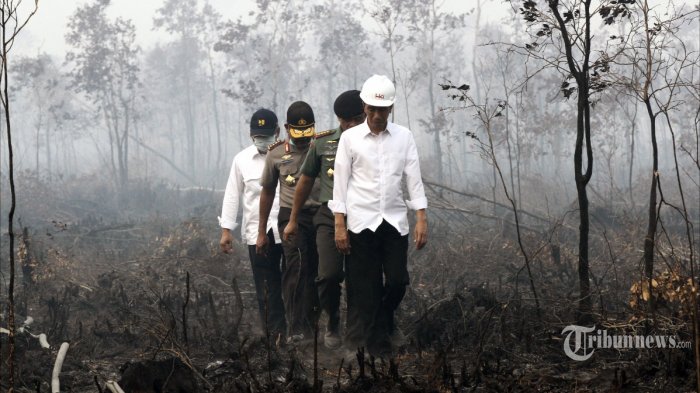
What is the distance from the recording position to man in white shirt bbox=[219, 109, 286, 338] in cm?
586

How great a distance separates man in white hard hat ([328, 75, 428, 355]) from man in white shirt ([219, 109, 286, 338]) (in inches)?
46.9

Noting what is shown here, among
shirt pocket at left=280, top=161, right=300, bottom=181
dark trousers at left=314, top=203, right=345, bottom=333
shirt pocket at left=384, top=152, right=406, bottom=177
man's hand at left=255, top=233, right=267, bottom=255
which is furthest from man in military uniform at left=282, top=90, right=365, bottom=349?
man's hand at left=255, top=233, right=267, bottom=255

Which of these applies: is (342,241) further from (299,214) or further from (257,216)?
(257,216)

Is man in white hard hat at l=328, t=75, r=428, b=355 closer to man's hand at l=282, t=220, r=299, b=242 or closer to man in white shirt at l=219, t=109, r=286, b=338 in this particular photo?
man's hand at l=282, t=220, r=299, b=242

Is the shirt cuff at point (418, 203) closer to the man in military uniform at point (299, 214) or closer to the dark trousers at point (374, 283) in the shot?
the dark trousers at point (374, 283)

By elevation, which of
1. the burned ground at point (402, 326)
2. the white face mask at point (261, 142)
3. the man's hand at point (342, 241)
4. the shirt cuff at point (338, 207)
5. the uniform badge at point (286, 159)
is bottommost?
the burned ground at point (402, 326)

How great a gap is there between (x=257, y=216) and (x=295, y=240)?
2.58 feet

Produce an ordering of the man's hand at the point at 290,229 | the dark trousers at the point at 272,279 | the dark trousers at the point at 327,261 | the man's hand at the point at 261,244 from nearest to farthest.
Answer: the dark trousers at the point at 327,261 < the man's hand at the point at 290,229 < the man's hand at the point at 261,244 < the dark trousers at the point at 272,279

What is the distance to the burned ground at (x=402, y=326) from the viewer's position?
3811 millimetres

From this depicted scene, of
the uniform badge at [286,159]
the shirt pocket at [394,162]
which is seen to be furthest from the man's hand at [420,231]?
the uniform badge at [286,159]

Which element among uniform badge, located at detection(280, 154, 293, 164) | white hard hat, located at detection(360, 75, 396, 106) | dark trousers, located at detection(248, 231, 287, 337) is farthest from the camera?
dark trousers, located at detection(248, 231, 287, 337)

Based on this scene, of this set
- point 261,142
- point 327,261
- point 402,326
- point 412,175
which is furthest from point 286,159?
point 402,326

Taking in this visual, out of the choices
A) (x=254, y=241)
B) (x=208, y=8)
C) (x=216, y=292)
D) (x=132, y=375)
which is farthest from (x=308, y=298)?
(x=208, y=8)

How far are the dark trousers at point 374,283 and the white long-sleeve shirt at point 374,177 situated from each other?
0.35 feet
